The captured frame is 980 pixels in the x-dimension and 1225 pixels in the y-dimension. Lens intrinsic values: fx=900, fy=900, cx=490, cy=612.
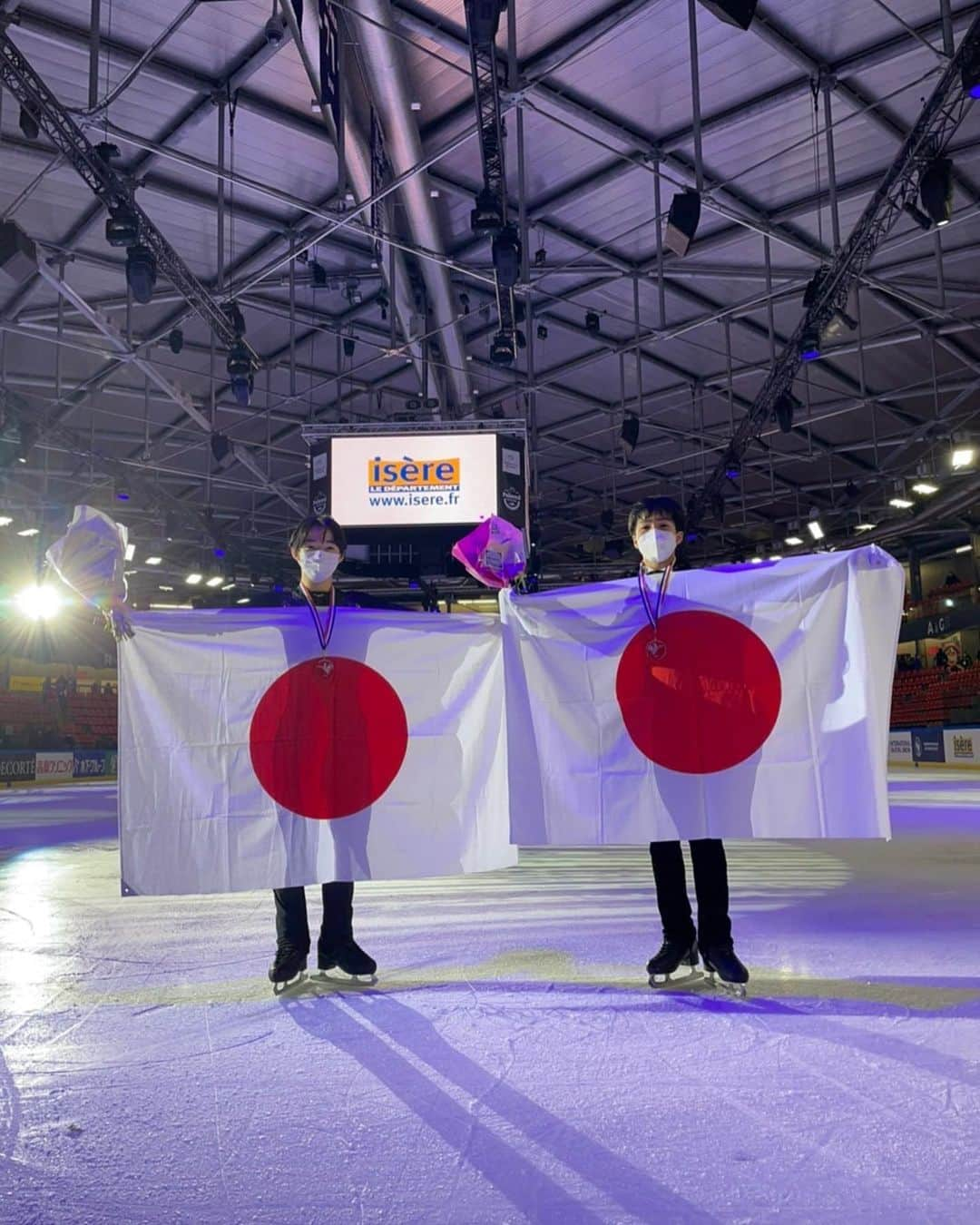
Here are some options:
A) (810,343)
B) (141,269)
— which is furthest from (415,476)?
(810,343)

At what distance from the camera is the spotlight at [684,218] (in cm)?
729

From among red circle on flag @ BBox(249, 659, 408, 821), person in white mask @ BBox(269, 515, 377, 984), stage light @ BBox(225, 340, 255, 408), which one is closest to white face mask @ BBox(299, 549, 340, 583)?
person in white mask @ BBox(269, 515, 377, 984)

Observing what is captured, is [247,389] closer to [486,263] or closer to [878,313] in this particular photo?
[486,263]

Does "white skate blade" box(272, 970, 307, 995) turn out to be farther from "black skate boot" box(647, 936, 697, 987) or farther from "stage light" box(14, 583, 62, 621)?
"stage light" box(14, 583, 62, 621)

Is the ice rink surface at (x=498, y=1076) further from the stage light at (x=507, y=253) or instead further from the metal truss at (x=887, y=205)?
the metal truss at (x=887, y=205)

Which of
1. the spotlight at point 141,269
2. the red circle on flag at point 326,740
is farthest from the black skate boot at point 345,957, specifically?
the spotlight at point 141,269

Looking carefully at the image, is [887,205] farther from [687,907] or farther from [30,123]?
[687,907]

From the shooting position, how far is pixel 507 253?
731 cm

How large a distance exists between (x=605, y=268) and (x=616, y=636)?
27.6ft

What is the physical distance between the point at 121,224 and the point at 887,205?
6.46m

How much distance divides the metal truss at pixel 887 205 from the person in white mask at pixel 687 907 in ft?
17.8

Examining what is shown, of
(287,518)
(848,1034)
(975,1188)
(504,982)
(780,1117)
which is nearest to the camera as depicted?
(975,1188)

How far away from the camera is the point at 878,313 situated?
11.9 m

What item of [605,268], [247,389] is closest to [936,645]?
[605,268]
